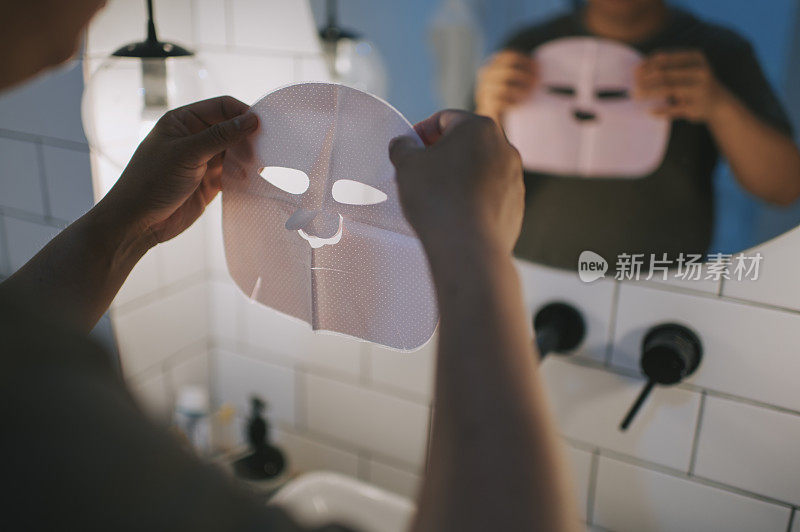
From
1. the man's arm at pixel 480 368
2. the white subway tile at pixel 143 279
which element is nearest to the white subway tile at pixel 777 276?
the man's arm at pixel 480 368

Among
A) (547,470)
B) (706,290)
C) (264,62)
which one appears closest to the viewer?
(547,470)

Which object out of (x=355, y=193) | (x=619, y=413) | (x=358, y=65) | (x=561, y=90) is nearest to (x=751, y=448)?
(x=619, y=413)

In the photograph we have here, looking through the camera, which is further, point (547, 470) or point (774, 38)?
point (774, 38)

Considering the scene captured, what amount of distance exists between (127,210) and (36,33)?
0.22 meters

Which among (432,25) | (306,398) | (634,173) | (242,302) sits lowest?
(306,398)

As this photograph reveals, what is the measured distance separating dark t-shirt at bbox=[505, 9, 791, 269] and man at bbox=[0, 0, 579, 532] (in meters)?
0.37

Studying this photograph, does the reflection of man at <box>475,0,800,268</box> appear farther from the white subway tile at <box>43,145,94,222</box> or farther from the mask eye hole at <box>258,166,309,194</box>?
the white subway tile at <box>43,145,94,222</box>

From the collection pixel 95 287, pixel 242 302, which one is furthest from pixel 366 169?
pixel 242 302

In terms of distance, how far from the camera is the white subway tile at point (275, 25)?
0.96 metres

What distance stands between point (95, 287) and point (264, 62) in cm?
56

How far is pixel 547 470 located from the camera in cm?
33

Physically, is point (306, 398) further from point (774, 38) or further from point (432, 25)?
point (774, 38)

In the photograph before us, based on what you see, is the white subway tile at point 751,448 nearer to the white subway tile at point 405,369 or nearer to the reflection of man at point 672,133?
the reflection of man at point 672,133

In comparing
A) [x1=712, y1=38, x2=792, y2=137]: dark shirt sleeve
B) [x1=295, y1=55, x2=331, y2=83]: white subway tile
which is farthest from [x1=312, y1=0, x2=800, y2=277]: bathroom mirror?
[x1=295, y1=55, x2=331, y2=83]: white subway tile
